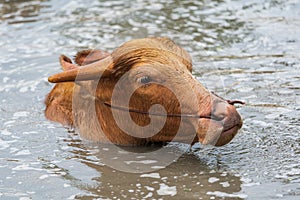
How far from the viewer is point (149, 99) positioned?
728cm

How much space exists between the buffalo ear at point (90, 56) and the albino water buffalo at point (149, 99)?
1.37 ft

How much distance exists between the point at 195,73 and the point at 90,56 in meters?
2.21

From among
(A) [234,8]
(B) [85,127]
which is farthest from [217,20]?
(B) [85,127]

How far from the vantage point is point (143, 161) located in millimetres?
7449

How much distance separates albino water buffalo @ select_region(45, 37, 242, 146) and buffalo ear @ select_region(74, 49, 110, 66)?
418mm

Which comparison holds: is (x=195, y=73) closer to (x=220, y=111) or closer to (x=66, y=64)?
(x=66, y=64)

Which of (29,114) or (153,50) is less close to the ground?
(153,50)

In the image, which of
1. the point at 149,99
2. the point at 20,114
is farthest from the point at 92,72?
the point at 20,114

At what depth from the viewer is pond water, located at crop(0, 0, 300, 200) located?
683 cm

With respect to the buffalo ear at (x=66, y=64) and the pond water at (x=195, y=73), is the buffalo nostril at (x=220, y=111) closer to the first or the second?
the pond water at (x=195, y=73)

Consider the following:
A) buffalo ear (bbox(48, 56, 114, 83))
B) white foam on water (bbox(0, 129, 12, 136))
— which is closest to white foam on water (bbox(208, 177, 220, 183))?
buffalo ear (bbox(48, 56, 114, 83))

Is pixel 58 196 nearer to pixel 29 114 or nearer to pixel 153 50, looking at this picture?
pixel 153 50

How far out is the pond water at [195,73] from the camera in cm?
683

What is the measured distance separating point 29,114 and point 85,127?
3.82 ft
